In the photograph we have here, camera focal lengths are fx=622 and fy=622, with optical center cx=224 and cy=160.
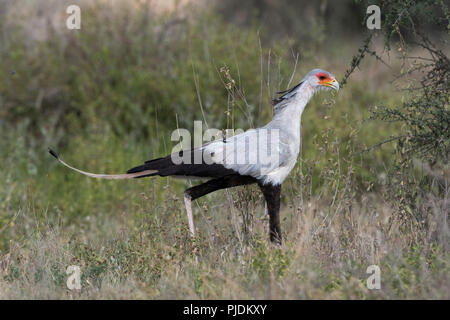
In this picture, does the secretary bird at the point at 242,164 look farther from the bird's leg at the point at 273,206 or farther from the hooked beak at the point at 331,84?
the hooked beak at the point at 331,84

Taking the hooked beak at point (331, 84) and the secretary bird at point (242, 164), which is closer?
the secretary bird at point (242, 164)

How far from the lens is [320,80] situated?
540cm

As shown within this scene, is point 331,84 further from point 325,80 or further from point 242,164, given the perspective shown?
point 242,164

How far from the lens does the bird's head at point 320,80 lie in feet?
17.6

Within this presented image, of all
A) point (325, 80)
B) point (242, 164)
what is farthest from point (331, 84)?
point (242, 164)

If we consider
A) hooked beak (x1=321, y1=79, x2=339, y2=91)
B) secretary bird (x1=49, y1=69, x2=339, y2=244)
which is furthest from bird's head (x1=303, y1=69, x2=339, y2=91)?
secretary bird (x1=49, y1=69, x2=339, y2=244)

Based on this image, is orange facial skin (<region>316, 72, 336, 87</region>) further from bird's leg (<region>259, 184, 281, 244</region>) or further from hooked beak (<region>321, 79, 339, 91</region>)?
bird's leg (<region>259, 184, 281, 244</region>)

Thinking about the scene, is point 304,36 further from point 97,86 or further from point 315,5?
point 97,86

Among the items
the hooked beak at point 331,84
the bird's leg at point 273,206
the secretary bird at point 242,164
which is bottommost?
the bird's leg at point 273,206

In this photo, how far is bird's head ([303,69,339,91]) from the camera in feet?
17.6

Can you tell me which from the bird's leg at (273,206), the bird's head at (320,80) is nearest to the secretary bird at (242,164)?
the bird's leg at (273,206)

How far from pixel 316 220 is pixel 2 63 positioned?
21.6ft

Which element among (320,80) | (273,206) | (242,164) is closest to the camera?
(242,164)
